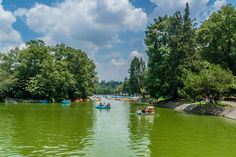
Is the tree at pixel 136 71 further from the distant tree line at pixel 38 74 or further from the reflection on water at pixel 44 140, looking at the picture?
the reflection on water at pixel 44 140

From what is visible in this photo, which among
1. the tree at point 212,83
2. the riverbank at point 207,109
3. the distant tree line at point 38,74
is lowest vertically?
the riverbank at point 207,109

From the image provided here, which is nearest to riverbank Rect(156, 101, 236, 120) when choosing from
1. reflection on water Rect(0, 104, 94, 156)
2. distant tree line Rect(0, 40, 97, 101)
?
reflection on water Rect(0, 104, 94, 156)

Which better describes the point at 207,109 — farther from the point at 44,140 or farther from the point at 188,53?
the point at 44,140

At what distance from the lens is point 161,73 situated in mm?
83438

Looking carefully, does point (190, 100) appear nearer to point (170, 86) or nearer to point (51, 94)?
point (170, 86)

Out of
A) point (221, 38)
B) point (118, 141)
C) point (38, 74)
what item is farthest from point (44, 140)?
point (38, 74)

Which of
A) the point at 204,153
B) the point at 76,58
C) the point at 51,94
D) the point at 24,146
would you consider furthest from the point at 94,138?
the point at 76,58

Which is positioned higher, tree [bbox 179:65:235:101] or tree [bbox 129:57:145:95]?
tree [bbox 129:57:145:95]

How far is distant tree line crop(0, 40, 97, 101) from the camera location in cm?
9912

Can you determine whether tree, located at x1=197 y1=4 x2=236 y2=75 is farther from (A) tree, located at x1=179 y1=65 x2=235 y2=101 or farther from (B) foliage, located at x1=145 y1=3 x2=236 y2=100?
(A) tree, located at x1=179 y1=65 x2=235 y2=101

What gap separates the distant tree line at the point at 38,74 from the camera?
99.1m

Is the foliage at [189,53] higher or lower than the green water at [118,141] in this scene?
higher

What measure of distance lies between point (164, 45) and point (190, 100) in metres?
29.1

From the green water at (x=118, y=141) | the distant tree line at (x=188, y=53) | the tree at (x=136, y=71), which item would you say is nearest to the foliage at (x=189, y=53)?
the distant tree line at (x=188, y=53)
